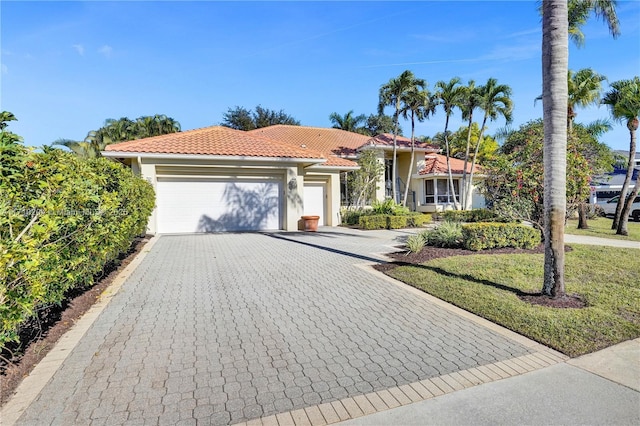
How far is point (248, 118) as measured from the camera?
37.6m

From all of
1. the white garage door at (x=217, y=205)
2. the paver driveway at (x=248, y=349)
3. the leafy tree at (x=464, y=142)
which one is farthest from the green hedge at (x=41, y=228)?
the leafy tree at (x=464, y=142)

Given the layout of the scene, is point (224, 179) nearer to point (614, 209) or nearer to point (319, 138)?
point (319, 138)

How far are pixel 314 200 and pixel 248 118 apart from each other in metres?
21.7

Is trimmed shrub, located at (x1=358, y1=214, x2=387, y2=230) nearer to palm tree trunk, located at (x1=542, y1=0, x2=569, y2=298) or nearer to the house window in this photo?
the house window

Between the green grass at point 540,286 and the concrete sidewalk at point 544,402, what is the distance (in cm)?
48

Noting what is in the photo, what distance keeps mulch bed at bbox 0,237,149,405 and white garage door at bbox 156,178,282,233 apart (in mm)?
8832

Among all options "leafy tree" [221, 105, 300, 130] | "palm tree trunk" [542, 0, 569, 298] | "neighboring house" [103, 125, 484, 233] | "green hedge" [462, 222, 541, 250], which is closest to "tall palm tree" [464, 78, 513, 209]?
"neighboring house" [103, 125, 484, 233]

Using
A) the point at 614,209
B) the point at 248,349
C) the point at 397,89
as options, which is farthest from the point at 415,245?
the point at 614,209

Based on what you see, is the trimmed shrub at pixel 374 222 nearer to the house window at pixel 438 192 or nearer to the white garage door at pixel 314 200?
the white garage door at pixel 314 200

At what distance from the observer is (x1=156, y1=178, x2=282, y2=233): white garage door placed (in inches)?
595

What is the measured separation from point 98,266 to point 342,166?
1532 cm

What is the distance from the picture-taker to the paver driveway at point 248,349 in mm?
2885

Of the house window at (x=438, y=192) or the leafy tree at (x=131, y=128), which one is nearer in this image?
the house window at (x=438, y=192)

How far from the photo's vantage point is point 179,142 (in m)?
15.4
